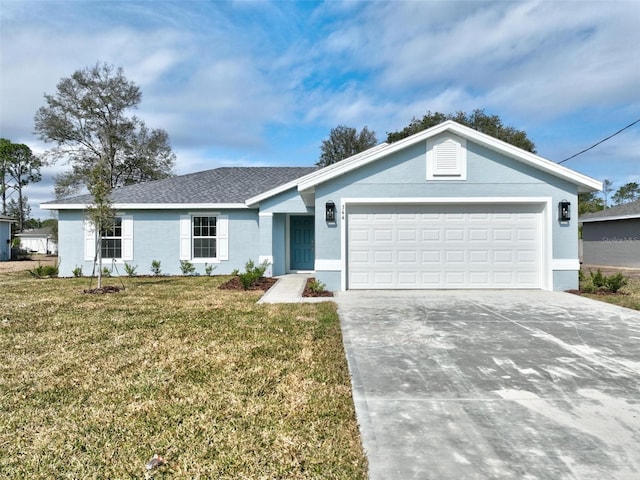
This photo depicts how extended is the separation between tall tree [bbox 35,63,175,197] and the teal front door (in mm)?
19438

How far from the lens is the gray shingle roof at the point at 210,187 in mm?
14836

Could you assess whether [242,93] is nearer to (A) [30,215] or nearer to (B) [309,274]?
(B) [309,274]

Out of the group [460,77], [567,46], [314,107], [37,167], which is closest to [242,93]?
[314,107]

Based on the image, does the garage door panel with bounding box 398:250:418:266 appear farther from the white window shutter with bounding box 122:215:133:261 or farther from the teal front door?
the white window shutter with bounding box 122:215:133:261

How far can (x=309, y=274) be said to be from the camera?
1475 centimetres

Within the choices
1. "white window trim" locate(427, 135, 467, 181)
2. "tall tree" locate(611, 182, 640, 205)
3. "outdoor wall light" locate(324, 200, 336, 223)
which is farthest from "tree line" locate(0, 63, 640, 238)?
"tall tree" locate(611, 182, 640, 205)

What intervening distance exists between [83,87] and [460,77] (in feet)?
90.3

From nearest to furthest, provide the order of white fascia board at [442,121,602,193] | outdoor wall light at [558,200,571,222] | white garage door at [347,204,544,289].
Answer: white fascia board at [442,121,602,193] < outdoor wall light at [558,200,571,222] < white garage door at [347,204,544,289]

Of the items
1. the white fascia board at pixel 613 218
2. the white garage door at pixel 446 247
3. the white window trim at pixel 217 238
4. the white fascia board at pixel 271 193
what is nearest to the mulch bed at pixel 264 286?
the white garage door at pixel 446 247

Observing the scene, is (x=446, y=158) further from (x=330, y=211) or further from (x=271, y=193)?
(x=271, y=193)

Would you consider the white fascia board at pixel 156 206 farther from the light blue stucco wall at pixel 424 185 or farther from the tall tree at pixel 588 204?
the tall tree at pixel 588 204

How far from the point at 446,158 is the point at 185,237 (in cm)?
1031

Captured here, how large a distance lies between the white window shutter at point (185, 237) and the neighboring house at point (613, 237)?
A: 2201 centimetres

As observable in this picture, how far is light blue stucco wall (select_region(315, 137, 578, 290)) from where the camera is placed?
33.0ft
